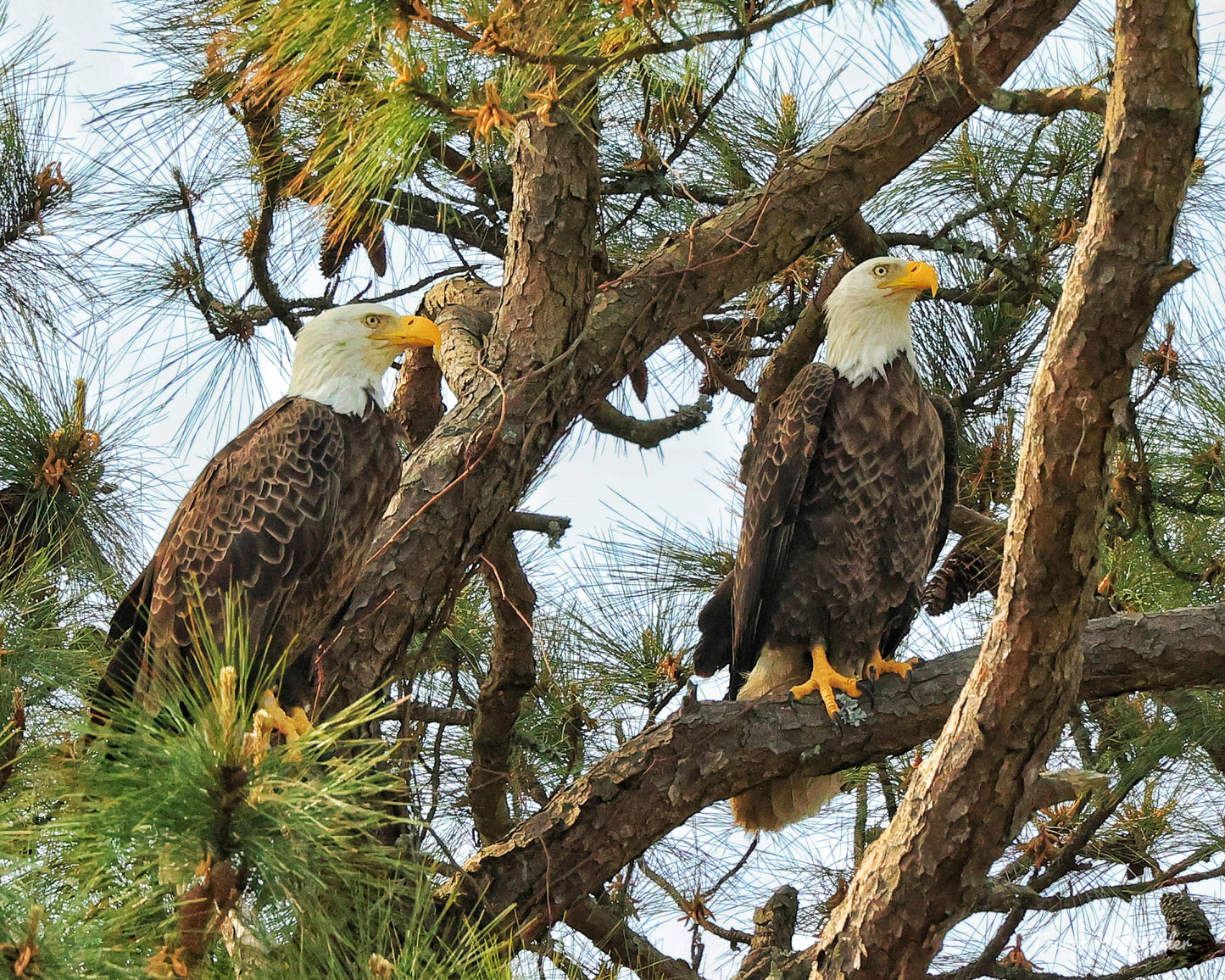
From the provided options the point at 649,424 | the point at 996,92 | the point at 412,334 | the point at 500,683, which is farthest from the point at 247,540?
the point at 996,92

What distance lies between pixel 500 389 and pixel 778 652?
1116 millimetres

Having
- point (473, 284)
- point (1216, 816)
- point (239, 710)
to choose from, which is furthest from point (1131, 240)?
point (473, 284)

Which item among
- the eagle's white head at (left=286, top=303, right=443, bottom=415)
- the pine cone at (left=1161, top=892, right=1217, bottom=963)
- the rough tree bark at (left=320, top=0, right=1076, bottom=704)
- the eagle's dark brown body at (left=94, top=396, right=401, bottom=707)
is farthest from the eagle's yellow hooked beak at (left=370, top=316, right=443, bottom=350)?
the pine cone at (left=1161, top=892, right=1217, bottom=963)

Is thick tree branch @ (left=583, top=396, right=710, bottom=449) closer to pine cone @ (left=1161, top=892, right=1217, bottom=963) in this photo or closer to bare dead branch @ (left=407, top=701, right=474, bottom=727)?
bare dead branch @ (left=407, top=701, right=474, bottom=727)

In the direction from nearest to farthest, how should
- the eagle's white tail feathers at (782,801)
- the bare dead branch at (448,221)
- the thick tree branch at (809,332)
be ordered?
the eagle's white tail feathers at (782,801)
the bare dead branch at (448,221)
the thick tree branch at (809,332)

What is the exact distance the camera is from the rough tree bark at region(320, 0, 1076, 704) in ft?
10.3

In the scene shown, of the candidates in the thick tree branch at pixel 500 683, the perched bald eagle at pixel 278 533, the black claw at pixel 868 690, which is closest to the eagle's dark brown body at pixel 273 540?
the perched bald eagle at pixel 278 533

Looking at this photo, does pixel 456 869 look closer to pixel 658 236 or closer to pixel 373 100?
pixel 373 100

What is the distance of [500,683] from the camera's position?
358cm

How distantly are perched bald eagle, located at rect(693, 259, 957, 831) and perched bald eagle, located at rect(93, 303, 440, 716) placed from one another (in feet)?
3.27

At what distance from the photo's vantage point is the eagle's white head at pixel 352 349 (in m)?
3.37

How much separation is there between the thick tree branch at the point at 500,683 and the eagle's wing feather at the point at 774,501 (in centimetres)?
55

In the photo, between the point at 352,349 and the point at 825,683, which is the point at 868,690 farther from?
the point at 352,349

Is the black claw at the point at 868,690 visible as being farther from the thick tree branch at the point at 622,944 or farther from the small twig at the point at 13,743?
the small twig at the point at 13,743
